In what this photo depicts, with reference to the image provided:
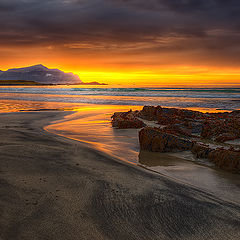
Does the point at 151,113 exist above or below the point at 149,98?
below

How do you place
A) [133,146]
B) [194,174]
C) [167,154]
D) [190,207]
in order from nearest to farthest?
[190,207]
[194,174]
[167,154]
[133,146]

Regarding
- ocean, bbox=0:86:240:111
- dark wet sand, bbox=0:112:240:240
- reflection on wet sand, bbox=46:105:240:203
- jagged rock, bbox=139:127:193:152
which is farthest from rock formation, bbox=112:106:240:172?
ocean, bbox=0:86:240:111

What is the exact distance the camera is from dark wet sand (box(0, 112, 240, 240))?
5.90 ft

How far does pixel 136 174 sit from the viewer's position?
3377mm

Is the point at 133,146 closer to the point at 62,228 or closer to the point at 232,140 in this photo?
the point at 232,140

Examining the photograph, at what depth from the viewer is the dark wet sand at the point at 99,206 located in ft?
5.90

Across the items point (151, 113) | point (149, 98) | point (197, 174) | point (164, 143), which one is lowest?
point (197, 174)

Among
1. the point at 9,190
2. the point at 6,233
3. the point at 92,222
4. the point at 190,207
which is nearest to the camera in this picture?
the point at 6,233

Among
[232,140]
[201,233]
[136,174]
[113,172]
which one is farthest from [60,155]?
[232,140]

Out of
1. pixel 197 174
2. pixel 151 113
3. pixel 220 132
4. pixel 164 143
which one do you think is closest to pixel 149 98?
pixel 151 113

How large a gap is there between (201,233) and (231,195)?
1295 mm

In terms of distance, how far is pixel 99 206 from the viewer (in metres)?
2.21

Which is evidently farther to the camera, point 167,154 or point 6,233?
point 167,154

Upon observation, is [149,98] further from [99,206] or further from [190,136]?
[99,206]
